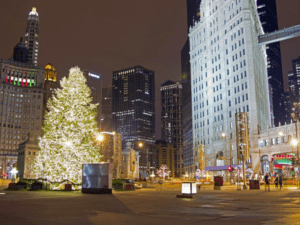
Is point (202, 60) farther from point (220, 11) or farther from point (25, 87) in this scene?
point (25, 87)

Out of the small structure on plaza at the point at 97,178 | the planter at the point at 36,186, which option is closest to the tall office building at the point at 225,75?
the planter at the point at 36,186

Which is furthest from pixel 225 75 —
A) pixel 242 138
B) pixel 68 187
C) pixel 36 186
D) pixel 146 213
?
pixel 146 213

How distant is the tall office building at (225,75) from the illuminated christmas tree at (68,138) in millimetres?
61362

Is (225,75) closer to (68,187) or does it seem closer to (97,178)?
(68,187)

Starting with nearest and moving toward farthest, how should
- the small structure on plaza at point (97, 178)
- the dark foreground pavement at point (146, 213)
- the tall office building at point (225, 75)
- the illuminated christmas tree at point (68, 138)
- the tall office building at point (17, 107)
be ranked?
the dark foreground pavement at point (146, 213), the small structure on plaza at point (97, 178), the illuminated christmas tree at point (68, 138), the tall office building at point (225, 75), the tall office building at point (17, 107)

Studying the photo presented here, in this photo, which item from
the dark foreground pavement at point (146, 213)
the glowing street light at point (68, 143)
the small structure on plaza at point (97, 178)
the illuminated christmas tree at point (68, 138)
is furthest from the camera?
the illuminated christmas tree at point (68, 138)

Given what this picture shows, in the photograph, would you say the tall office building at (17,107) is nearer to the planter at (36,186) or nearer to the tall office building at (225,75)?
the tall office building at (225,75)

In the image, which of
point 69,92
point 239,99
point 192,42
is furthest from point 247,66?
point 69,92

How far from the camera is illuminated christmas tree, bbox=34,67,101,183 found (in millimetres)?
33609

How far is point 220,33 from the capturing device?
377 feet

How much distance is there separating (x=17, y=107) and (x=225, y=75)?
421 feet

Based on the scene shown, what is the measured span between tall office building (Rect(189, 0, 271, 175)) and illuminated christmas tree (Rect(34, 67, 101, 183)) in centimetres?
6136

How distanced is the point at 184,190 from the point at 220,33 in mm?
100612

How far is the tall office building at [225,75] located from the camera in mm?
98688
